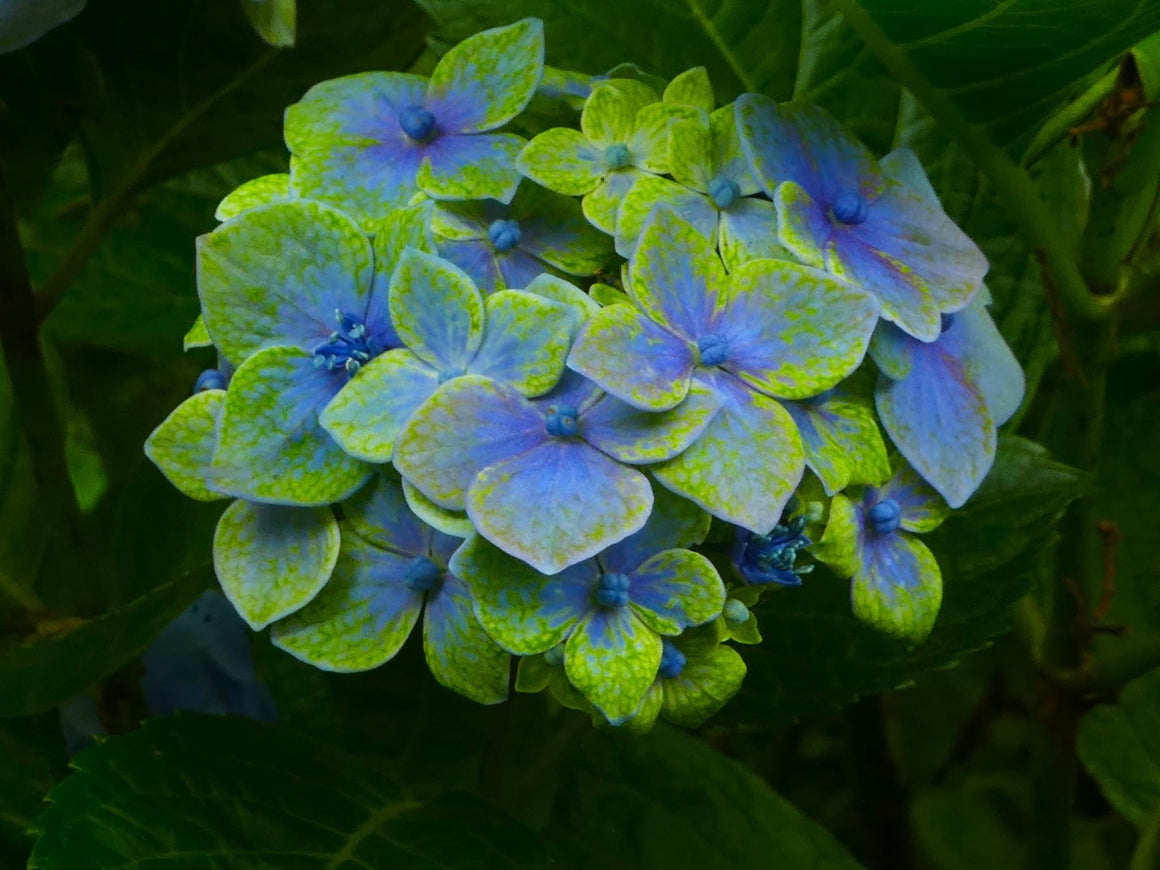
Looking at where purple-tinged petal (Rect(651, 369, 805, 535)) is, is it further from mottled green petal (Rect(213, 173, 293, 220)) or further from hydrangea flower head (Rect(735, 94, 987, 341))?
mottled green petal (Rect(213, 173, 293, 220))

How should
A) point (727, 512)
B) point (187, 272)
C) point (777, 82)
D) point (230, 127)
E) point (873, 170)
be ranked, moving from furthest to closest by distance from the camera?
point (187, 272) → point (230, 127) → point (777, 82) → point (873, 170) → point (727, 512)

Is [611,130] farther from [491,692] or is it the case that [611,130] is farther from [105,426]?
[105,426]

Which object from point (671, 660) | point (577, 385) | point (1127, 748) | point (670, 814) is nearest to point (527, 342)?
point (577, 385)

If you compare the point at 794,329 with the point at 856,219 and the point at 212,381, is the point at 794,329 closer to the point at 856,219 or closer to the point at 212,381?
→ the point at 856,219

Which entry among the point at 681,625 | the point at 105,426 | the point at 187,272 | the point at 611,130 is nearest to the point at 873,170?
the point at 611,130

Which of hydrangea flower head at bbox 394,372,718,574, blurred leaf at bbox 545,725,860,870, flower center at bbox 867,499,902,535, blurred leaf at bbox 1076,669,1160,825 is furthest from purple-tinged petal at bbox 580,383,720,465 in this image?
blurred leaf at bbox 1076,669,1160,825

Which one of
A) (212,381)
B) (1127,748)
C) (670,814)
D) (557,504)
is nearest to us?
(557,504)
